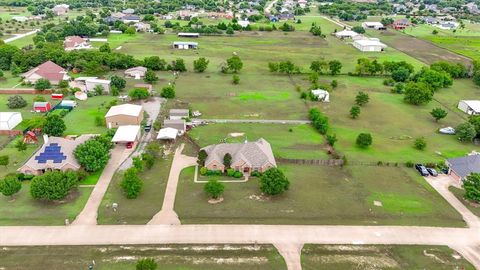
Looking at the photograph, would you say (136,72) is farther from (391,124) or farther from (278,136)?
(391,124)

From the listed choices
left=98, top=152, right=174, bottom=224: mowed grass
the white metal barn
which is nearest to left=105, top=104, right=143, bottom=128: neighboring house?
left=98, top=152, right=174, bottom=224: mowed grass

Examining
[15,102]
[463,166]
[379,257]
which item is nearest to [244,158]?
[379,257]

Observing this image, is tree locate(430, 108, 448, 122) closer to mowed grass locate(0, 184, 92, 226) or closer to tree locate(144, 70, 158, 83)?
tree locate(144, 70, 158, 83)

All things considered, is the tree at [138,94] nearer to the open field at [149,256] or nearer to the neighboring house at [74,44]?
the open field at [149,256]

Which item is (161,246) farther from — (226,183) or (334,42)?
(334,42)

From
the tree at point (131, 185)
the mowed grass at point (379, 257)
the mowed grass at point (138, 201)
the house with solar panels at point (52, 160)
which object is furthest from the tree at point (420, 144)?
the house with solar panels at point (52, 160)

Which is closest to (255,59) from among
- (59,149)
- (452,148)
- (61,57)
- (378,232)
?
(61,57)
